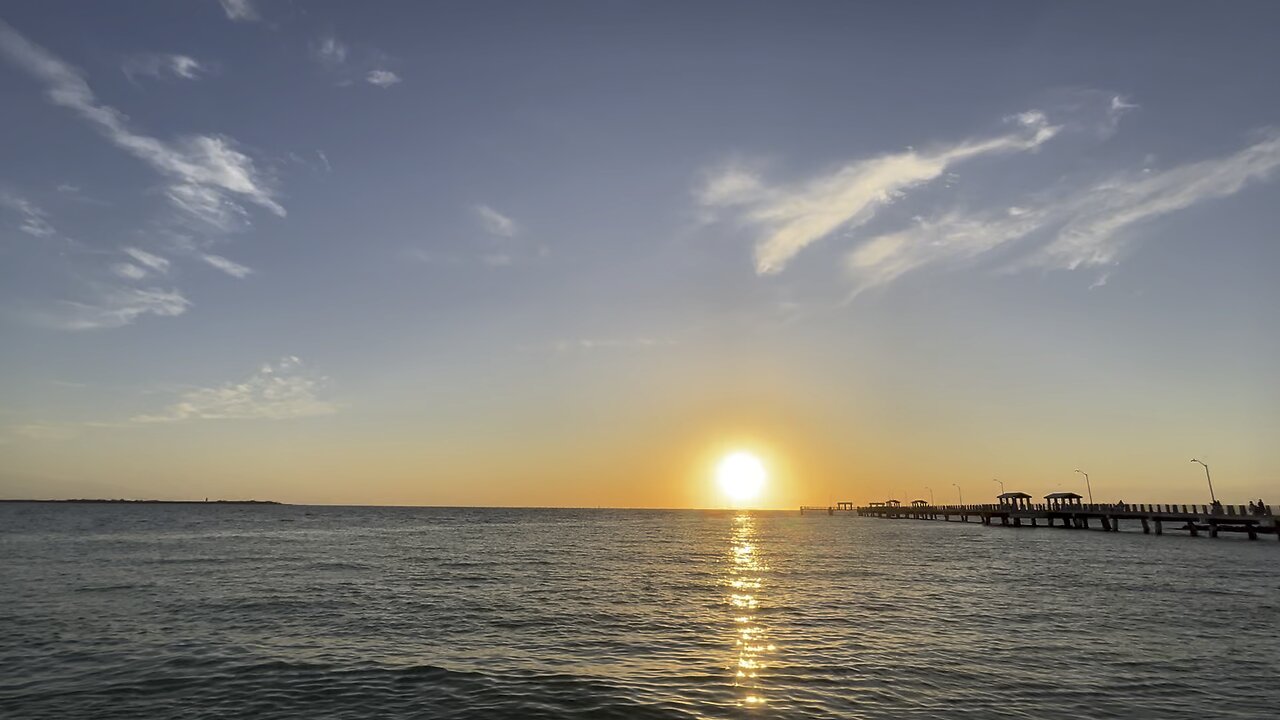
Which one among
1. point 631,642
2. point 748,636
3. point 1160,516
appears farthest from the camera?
point 1160,516

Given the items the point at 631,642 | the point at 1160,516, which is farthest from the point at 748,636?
the point at 1160,516

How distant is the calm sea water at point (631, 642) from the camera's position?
16.3 metres

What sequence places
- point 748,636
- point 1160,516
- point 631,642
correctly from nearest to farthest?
point 631,642 → point 748,636 → point 1160,516

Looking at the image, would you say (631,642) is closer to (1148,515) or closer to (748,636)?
(748,636)

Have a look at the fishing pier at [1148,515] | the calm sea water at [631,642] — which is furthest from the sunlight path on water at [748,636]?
the fishing pier at [1148,515]

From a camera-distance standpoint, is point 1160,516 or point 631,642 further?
point 1160,516

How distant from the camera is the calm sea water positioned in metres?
16.3

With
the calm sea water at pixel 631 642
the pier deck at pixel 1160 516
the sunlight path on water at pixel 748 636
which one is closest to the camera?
the calm sea water at pixel 631 642

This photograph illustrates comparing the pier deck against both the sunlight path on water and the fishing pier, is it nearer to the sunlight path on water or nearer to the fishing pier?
the fishing pier

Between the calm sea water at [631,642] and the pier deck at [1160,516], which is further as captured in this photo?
the pier deck at [1160,516]

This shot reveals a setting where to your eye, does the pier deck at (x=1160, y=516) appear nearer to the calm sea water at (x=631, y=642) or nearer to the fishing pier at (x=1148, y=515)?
the fishing pier at (x=1148, y=515)

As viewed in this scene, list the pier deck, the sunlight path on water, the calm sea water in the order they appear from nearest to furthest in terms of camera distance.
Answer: the calm sea water < the sunlight path on water < the pier deck

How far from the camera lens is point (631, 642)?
918 inches

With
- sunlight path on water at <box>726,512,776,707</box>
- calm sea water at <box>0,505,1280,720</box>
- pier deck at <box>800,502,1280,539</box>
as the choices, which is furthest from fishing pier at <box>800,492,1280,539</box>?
sunlight path on water at <box>726,512,776,707</box>
